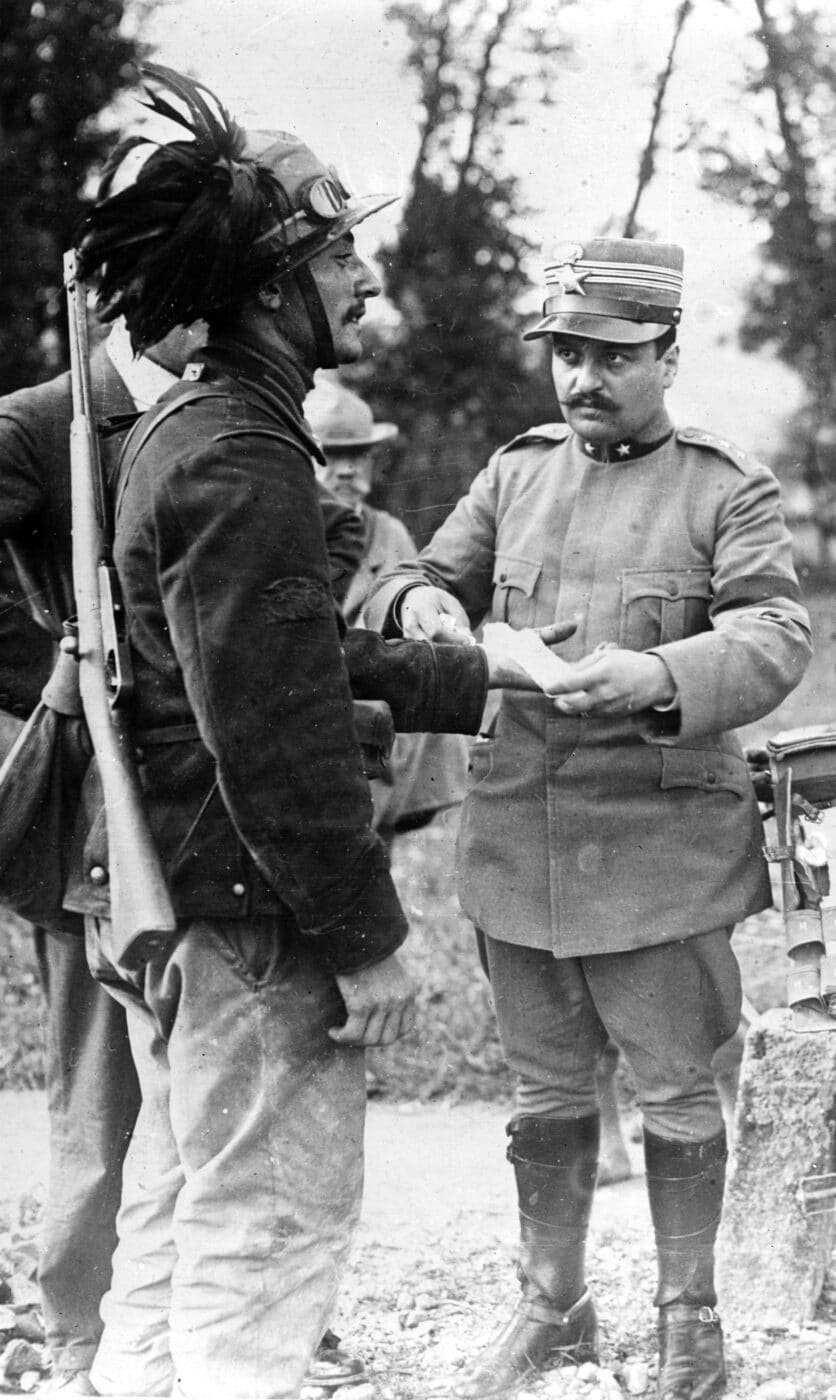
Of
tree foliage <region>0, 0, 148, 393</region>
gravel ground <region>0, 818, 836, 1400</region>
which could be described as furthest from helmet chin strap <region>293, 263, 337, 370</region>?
gravel ground <region>0, 818, 836, 1400</region>

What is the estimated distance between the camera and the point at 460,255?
3760 millimetres

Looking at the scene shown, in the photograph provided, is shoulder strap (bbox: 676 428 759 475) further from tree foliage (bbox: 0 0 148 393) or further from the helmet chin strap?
tree foliage (bbox: 0 0 148 393)

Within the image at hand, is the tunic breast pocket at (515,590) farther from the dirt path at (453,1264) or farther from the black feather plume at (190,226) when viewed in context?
the dirt path at (453,1264)

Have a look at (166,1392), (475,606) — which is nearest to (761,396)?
(475,606)

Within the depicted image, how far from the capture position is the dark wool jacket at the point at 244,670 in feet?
7.34

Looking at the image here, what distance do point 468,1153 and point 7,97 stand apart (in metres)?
3.09

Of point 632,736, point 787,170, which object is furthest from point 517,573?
point 787,170

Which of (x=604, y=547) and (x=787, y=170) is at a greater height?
(x=787, y=170)

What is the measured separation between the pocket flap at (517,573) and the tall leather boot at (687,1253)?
3.64 ft

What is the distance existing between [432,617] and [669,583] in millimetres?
464

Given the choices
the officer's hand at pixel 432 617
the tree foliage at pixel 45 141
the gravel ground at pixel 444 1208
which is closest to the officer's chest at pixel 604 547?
the officer's hand at pixel 432 617

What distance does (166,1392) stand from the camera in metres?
2.66

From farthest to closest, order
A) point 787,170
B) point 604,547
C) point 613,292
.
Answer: point 787,170 < point 604,547 < point 613,292

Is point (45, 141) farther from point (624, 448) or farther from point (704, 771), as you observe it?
point (704, 771)
